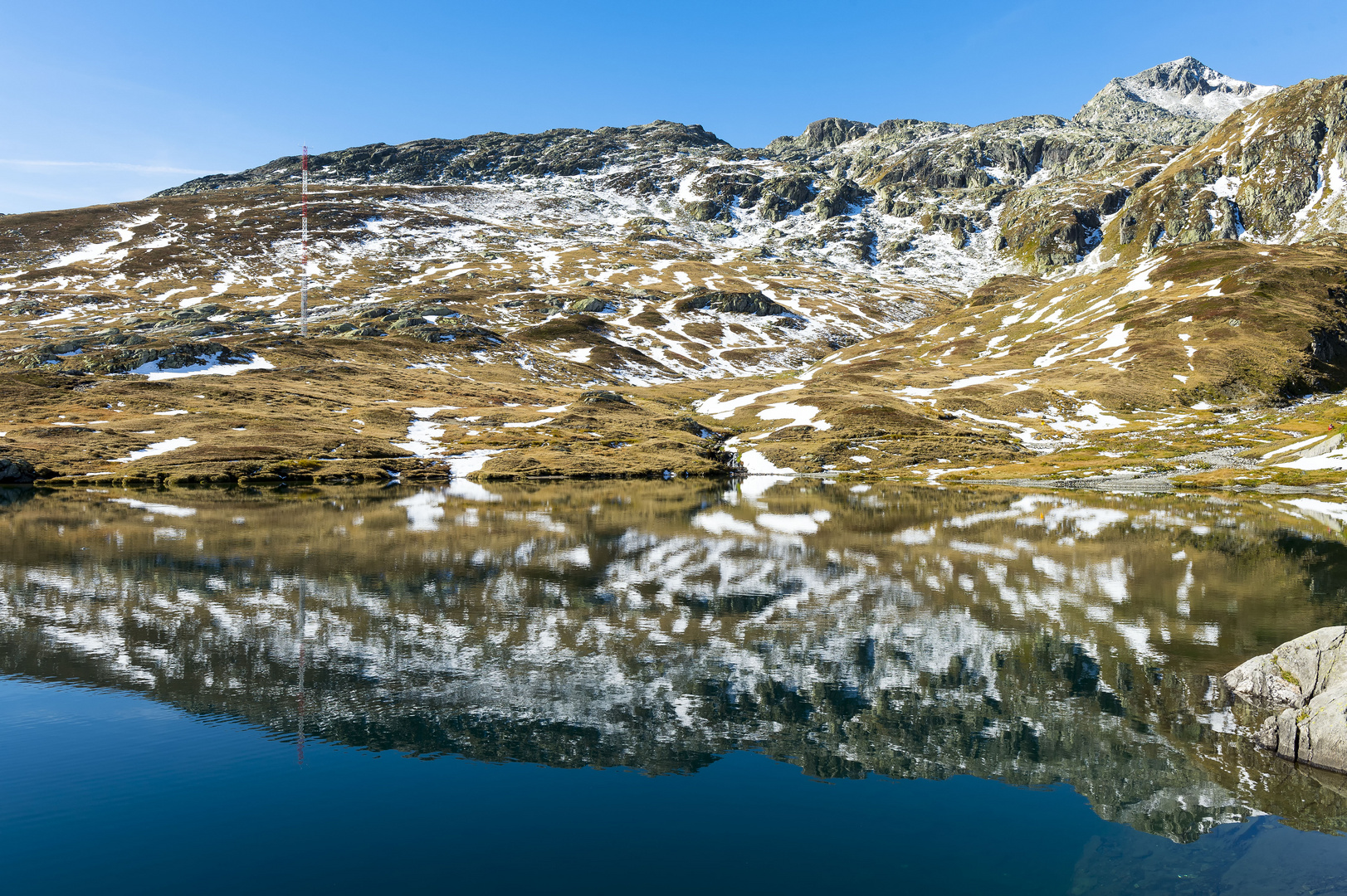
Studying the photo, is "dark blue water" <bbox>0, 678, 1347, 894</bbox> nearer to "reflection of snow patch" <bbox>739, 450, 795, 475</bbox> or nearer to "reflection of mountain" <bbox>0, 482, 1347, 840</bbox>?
"reflection of mountain" <bbox>0, 482, 1347, 840</bbox>

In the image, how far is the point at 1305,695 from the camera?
18.1 meters

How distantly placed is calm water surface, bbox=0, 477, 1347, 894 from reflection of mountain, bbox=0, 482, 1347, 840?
0.16 metres

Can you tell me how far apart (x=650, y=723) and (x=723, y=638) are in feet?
26.9

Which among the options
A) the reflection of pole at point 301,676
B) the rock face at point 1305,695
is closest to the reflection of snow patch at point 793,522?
the reflection of pole at point 301,676

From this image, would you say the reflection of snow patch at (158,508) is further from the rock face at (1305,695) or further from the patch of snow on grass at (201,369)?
the rock face at (1305,695)

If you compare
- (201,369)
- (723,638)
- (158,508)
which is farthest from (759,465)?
(201,369)

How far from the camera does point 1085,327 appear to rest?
16588 cm

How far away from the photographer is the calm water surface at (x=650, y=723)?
1309 cm

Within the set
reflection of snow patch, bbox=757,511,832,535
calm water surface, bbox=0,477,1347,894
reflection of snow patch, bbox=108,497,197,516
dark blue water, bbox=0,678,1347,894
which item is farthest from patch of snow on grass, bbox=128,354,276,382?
dark blue water, bbox=0,678,1347,894

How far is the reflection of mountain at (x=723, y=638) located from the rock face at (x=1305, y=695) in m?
0.82

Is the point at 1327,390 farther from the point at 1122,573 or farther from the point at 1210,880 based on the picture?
the point at 1210,880

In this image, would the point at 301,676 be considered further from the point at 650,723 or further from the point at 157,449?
the point at 157,449

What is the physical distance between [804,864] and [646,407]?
125576 mm

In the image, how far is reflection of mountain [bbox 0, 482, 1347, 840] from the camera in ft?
58.4
